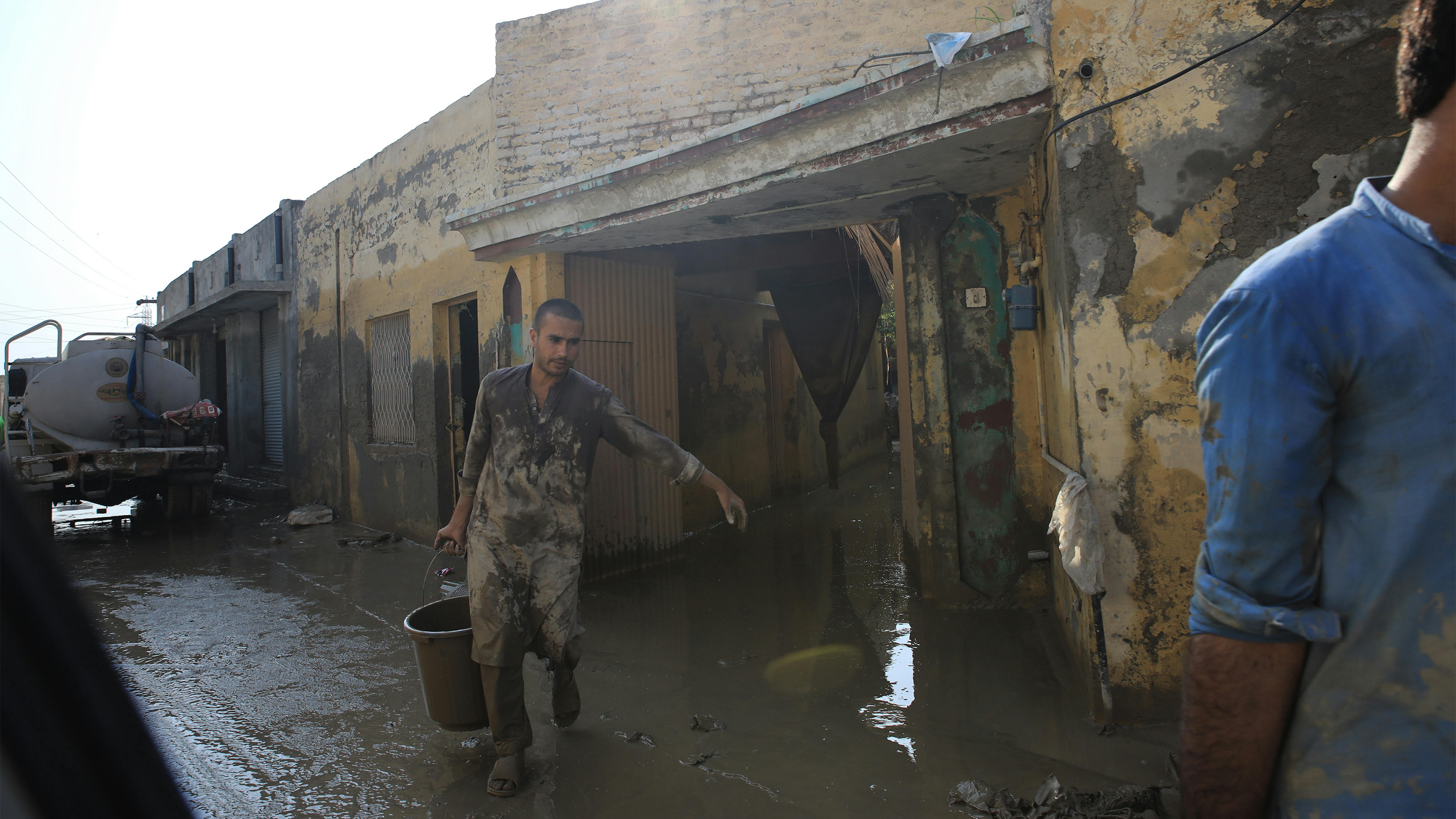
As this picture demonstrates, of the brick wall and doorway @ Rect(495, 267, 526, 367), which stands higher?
the brick wall

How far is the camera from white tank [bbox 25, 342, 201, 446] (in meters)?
8.56

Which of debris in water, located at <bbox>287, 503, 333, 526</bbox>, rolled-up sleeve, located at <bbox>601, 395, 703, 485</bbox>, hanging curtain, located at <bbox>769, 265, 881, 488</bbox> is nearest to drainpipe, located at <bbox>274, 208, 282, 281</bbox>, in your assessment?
debris in water, located at <bbox>287, 503, 333, 526</bbox>

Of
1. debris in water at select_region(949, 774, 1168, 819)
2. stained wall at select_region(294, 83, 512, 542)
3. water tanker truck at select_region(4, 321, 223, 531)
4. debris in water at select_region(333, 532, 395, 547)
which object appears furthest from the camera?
water tanker truck at select_region(4, 321, 223, 531)

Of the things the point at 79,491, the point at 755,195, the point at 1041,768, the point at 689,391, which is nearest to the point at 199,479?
the point at 79,491

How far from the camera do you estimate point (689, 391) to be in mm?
7852

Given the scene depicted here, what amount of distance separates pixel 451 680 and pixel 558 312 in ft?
5.03

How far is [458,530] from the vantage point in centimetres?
305

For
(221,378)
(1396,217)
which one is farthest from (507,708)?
(221,378)

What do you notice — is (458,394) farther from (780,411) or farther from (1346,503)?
(1346,503)

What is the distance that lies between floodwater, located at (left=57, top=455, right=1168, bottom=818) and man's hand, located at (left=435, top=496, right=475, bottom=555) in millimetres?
103

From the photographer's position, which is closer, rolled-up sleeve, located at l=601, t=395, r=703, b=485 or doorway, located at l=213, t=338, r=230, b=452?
rolled-up sleeve, located at l=601, t=395, r=703, b=485

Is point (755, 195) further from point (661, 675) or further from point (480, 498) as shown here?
point (661, 675)

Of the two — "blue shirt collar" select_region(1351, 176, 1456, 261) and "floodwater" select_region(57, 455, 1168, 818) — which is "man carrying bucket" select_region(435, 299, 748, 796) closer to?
"floodwater" select_region(57, 455, 1168, 818)

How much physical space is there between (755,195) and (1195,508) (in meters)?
2.75
